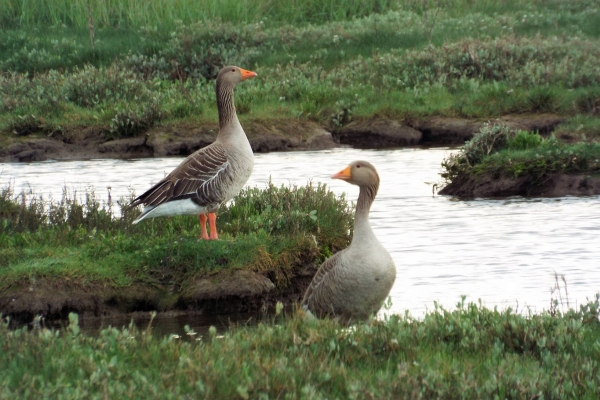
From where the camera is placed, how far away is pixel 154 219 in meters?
12.1

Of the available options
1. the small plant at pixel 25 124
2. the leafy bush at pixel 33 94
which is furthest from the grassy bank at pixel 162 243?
the leafy bush at pixel 33 94

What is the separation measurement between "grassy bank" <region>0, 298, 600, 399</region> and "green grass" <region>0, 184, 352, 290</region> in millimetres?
3198

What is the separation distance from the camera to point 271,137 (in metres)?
21.8

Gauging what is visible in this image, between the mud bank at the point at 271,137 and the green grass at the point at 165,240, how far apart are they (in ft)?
27.9

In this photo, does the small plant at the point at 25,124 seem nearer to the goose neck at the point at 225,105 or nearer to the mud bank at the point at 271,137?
the mud bank at the point at 271,137

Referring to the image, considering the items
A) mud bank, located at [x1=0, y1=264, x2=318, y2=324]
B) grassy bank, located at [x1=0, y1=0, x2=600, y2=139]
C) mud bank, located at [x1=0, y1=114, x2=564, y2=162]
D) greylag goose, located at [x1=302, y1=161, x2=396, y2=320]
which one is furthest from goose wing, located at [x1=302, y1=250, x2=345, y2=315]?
mud bank, located at [x1=0, y1=114, x2=564, y2=162]

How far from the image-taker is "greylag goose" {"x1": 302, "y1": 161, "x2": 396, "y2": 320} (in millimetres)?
8422

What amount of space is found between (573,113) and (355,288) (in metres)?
14.2

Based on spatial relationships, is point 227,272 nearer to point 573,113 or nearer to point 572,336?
point 572,336

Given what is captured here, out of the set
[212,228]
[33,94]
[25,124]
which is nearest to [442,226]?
[212,228]

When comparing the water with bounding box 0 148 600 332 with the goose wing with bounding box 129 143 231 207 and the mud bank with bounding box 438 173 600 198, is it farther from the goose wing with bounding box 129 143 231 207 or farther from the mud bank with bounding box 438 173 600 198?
the goose wing with bounding box 129 143 231 207

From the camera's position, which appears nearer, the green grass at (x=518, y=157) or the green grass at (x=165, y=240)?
the green grass at (x=165, y=240)

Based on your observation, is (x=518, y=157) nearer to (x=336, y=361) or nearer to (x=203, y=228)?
(x=203, y=228)

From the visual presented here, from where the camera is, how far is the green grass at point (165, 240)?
1065cm
